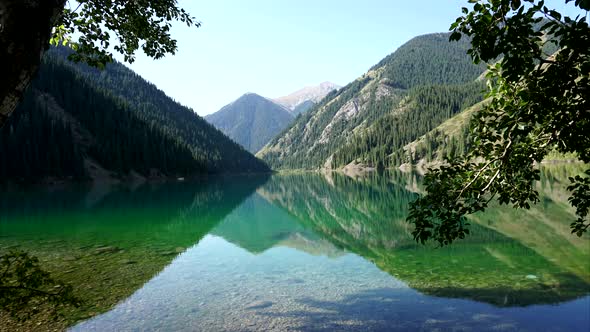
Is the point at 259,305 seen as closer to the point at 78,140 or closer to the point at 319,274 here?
the point at 319,274

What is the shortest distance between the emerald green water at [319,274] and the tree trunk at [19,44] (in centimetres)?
1148

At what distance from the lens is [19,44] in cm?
431

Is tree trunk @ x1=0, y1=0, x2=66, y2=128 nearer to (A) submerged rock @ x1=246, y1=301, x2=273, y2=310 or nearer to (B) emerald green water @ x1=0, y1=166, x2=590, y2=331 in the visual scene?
(B) emerald green water @ x1=0, y1=166, x2=590, y2=331

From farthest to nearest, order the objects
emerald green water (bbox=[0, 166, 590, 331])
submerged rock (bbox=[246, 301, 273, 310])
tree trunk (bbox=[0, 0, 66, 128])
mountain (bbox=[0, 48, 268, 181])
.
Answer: mountain (bbox=[0, 48, 268, 181]), submerged rock (bbox=[246, 301, 273, 310]), emerald green water (bbox=[0, 166, 590, 331]), tree trunk (bbox=[0, 0, 66, 128])

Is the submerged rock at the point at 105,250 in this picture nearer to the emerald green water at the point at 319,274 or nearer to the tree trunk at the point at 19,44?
the emerald green water at the point at 319,274

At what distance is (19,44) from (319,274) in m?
18.9

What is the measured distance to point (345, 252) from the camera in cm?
2628

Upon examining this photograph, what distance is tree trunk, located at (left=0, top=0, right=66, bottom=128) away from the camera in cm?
421

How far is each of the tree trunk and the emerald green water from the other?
11.5 metres

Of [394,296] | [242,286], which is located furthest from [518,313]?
[242,286]

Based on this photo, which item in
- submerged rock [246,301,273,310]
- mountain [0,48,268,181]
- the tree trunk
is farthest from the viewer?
mountain [0,48,268,181]

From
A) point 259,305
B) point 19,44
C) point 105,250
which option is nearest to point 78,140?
point 105,250

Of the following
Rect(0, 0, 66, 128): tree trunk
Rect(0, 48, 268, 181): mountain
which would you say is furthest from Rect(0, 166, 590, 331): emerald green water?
Rect(0, 48, 268, 181): mountain

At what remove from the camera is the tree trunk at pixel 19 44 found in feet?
13.8
